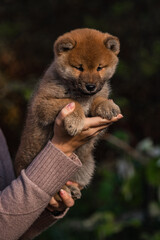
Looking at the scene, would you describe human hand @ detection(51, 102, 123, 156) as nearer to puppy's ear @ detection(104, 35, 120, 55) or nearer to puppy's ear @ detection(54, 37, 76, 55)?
puppy's ear @ detection(54, 37, 76, 55)

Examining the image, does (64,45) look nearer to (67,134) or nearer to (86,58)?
(86,58)

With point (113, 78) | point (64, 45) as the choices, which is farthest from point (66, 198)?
point (113, 78)

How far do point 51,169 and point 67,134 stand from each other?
289mm

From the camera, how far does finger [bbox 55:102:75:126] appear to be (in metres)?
2.79

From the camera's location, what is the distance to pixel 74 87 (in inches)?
121

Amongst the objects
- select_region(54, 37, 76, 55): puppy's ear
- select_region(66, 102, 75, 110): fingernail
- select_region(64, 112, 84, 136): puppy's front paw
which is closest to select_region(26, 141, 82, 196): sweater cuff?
select_region(64, 112, 84, 136): puppy's front paw

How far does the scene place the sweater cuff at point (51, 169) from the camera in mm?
2588

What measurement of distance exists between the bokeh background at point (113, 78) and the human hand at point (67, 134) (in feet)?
10.8

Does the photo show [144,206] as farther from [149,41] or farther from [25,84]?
[149,41]

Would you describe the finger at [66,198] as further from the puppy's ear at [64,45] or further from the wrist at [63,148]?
the puppy's ear at [64,45]

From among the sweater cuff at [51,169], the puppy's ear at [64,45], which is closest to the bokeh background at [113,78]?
the puppy's ear at [64,45]

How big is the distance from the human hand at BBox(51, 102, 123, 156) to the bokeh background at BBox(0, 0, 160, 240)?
3284 millimetres

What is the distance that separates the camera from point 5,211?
2564 millimetres

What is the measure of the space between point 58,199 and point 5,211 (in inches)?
22.4
